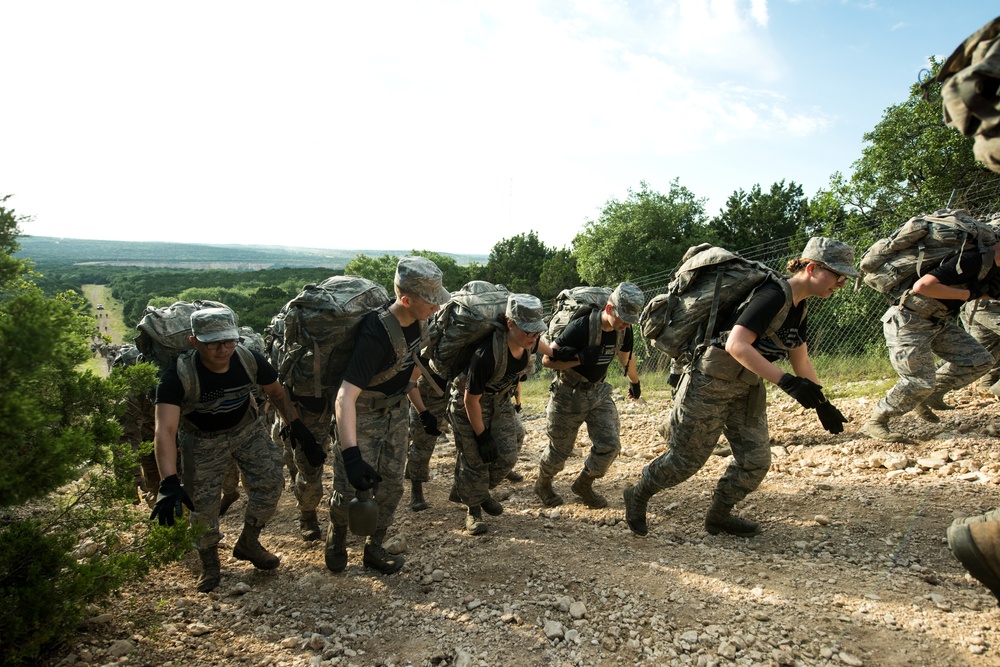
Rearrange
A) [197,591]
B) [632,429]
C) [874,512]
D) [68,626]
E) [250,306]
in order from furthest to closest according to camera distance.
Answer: [250,306] → [632,429] → [874,512] → [197,591] → [68,626]

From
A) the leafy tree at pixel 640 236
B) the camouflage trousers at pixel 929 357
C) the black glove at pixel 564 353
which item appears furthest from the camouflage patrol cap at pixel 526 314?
the leafy tree at pixel 640 236

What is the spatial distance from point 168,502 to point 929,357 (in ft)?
18.5

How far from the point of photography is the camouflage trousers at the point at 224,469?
3725 mm

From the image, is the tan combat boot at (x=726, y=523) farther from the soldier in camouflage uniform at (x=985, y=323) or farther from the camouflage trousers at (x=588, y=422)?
the soldier in camouflage uniform at (x=985, y=323)

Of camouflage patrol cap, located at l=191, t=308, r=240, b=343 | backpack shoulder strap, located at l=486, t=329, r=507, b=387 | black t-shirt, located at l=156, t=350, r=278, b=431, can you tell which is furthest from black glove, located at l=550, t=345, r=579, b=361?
camouflage patrol cap, located at l=191, t=308, r=240, b=343

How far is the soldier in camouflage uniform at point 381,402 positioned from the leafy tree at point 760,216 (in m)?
26.1

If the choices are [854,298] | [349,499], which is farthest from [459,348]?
[854,298]

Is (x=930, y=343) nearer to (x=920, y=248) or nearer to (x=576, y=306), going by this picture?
(x=920, y=248)

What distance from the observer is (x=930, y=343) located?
489 centimetres

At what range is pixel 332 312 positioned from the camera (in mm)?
3779

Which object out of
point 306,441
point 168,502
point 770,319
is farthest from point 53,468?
point 770,319

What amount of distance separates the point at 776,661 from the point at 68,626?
3.06m

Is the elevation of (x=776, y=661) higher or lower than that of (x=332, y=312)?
lower

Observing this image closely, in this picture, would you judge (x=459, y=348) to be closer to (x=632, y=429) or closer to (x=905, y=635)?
(x=905, y=635)
